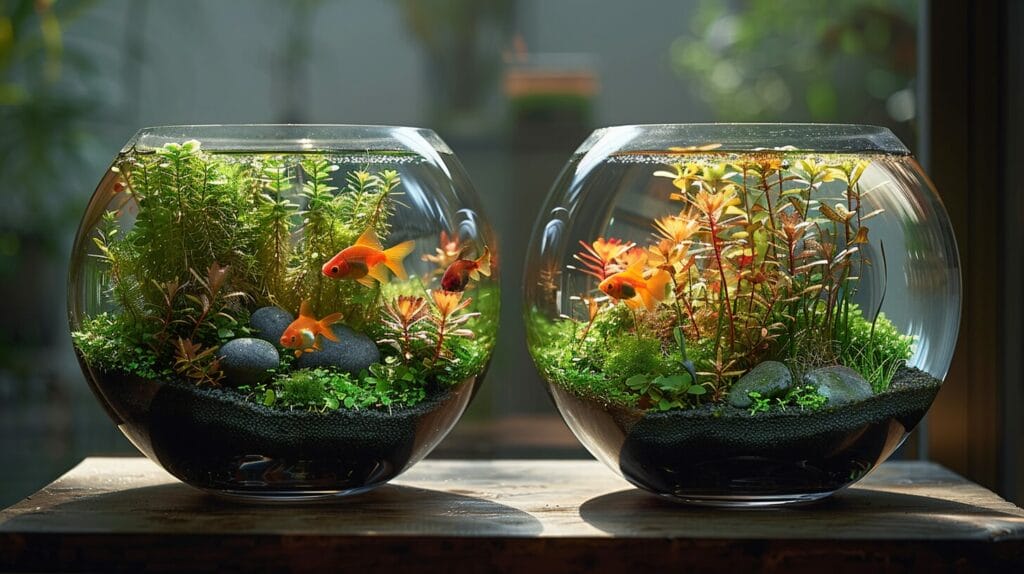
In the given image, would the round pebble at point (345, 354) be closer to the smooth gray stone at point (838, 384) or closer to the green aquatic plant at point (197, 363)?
the green aquatic plant at point (197, 363)

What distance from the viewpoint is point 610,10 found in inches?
79.9

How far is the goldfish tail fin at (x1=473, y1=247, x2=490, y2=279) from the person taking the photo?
1213mm

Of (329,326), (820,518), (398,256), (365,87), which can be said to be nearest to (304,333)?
(329,326)

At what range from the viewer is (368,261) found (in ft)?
3.71

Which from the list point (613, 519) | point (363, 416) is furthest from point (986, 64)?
point (363, 416)

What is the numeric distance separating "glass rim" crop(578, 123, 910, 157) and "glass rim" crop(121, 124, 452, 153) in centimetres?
27

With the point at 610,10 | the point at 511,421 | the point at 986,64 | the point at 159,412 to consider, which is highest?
the point at 610,10

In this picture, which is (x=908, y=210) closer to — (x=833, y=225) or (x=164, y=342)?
(x=833, y=225)

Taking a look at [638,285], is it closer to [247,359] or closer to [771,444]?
[771,444]

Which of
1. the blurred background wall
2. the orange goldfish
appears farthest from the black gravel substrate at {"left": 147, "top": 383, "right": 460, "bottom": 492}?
the blurred background wall

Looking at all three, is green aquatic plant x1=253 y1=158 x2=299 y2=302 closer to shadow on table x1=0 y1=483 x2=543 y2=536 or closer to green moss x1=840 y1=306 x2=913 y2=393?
shadow on table x1=0 y1=483 x2=543 y2=536

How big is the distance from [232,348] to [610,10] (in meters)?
Result: 1.19

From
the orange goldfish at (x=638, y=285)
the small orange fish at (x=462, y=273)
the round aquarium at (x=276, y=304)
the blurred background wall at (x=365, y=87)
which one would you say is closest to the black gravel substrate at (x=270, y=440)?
the round aquarium at (x=276, y=304)

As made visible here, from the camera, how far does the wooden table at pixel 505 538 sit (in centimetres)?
105
